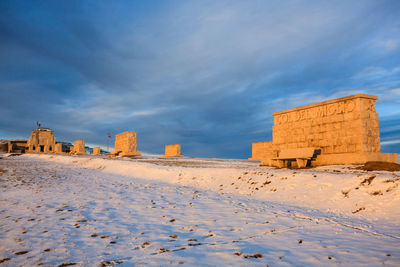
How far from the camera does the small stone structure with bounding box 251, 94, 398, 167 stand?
14250 millimetres

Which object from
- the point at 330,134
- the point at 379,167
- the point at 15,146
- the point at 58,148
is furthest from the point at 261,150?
the point at 15,146

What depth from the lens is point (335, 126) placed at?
15359 millimetres

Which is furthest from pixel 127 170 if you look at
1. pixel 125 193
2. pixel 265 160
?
pixel 265 160

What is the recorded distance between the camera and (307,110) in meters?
16.8

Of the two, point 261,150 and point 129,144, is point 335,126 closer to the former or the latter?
point 261,150

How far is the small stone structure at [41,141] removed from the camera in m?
57.5

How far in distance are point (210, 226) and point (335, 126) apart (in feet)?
43.5

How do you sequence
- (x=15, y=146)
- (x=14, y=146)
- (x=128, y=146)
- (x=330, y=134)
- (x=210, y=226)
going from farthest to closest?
(x=15, y=146), (x=14, y=146), (x=128, y=146), (x=330, y=134), (x=210, y=226)

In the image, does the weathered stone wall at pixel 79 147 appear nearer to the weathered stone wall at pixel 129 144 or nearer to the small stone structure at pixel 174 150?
the weathered stone wall at pixel 129 144

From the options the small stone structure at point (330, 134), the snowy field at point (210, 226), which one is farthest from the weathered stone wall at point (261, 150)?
the snowy field at point (210, 226)

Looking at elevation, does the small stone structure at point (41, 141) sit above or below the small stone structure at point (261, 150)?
above

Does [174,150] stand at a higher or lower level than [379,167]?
higher

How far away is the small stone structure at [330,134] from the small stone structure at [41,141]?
58.1 metres

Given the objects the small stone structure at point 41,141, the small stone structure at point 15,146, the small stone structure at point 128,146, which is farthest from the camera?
the small stone structure at point 15,146
